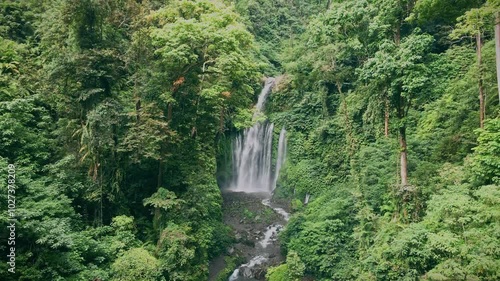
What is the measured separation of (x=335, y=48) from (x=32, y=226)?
15.8m

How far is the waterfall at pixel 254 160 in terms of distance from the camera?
28875mm

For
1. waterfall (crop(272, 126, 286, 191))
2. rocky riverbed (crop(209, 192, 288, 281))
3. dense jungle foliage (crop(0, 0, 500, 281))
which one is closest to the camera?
dense jungle foliage (crop(0, 0, 500, 281))

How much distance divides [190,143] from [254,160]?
12.3 metres

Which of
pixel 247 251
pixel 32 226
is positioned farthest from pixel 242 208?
pixel 32 226

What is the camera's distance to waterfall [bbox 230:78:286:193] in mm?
28875

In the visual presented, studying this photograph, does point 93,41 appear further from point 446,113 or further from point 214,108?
point 446,113

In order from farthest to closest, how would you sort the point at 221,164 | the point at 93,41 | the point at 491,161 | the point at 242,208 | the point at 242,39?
the point at 221,164 → the point at 242,208 → the point at 242,39 → the point at 93,41 → the point at 491,161

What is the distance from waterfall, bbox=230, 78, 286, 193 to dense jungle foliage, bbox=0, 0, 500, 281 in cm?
940

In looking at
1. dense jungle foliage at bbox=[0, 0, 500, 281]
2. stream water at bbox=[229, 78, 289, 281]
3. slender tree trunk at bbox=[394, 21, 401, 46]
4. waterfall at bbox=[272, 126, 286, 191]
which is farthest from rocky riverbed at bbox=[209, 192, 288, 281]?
slender tree trunk at bbox=[394, 21, 401, 46]

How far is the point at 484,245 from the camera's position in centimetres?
884

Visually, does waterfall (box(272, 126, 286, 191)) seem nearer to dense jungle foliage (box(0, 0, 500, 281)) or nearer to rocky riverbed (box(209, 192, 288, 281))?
rocky riverbed (box(209, 192, 288, 281))

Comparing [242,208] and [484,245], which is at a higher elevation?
[484,245]

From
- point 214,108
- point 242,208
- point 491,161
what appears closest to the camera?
point 491,161

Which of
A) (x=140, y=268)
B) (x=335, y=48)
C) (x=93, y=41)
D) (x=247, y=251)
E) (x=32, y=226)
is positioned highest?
(x=335, y=48)
